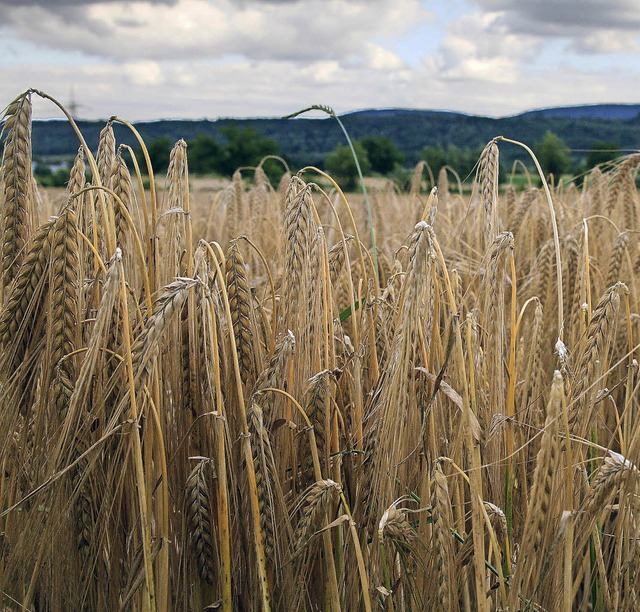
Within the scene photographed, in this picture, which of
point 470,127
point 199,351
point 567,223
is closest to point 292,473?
point 199,351

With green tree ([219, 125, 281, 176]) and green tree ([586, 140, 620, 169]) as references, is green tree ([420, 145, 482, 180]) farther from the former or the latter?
green tree ([219, 125, 281, 176])

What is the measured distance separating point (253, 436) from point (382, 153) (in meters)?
51.1

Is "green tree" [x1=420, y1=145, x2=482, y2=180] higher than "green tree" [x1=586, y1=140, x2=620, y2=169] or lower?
higher

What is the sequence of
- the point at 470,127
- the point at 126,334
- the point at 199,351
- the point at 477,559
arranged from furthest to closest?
1. the point at 470,127
2. the point at 199,351
3. the point at 477,559
4. the point at 126,334

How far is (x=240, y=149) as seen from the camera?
46312 millimetres

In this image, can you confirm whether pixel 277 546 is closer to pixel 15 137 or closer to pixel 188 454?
pixel 188 454

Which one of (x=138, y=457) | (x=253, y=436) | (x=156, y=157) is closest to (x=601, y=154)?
(x=253, y=436)

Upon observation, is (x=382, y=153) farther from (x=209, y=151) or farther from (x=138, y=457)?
(x=138, y=457)

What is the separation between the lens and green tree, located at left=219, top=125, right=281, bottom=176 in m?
45.5

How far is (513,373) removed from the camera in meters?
1.33

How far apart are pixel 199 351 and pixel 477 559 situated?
57 cm

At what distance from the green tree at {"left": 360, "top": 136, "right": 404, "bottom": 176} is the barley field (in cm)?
4868

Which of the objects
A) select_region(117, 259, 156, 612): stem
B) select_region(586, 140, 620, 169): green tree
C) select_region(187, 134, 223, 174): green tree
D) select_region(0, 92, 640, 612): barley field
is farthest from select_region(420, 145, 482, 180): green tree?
select_region(117, 259, 156, 612): stem

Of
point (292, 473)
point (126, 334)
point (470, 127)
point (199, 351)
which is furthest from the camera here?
point (470, 127)
